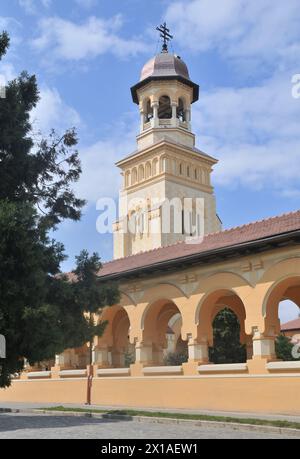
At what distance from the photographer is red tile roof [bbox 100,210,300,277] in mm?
16922

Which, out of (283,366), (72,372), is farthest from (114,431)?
(72,372)

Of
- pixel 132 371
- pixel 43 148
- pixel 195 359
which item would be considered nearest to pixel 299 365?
pixel 195 359

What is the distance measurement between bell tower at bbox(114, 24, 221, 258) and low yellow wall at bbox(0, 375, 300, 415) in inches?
843

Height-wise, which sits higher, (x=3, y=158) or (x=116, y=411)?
(x=3, y=158)

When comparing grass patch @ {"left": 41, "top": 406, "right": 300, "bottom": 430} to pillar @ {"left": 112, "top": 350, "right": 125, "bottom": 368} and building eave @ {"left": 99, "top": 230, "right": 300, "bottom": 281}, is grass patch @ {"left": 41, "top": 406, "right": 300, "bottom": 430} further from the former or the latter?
building eave @ {"left": 99, "top": 230, "right": 300, "bottom": 281}

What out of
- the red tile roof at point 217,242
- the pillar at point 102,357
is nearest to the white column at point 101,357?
the pillar at point 102,357

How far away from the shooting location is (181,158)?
4478cm

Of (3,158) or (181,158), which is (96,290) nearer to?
(3,158)

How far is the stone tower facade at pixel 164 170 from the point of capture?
42750mm

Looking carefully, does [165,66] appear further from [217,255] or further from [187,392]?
[187,392]

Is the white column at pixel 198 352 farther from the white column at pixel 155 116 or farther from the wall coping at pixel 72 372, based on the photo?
the white column at pixel 155 116

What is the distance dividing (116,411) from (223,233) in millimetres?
7022
